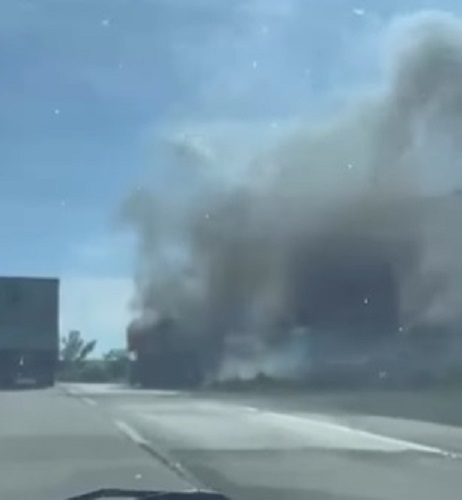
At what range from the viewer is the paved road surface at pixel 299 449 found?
12.2 meters

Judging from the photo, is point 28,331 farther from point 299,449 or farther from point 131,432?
point 299,449

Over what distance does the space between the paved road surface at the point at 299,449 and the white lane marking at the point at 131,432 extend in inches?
0.5

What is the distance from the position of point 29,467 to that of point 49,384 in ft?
74.6

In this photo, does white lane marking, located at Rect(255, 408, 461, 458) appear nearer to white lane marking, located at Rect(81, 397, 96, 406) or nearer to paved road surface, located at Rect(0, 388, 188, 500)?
paved road surface, located at Rect(0, 388, 188, 500)

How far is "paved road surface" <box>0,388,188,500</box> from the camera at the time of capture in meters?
12.0

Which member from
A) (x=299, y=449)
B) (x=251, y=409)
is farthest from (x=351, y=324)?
(x=299, y=449)

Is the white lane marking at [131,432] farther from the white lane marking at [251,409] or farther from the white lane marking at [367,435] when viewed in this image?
the white lane marking at [251,409]

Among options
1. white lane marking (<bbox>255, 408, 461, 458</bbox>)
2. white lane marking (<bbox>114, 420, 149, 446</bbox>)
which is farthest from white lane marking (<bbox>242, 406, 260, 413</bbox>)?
white lane marking (<bbox>114, 420, 149, 446</bbox>)

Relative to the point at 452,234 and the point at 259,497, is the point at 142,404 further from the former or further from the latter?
the point at 259,497

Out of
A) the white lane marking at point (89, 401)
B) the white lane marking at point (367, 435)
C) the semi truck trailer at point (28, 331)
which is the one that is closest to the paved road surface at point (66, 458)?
the white lane marking at point (367, 435)

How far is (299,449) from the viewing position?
1656 centimetres

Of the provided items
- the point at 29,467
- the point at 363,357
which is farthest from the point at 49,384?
the point at 29,467

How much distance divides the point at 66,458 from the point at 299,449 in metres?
2.81

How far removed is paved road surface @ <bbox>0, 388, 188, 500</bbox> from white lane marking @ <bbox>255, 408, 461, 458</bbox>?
293 centimetres
